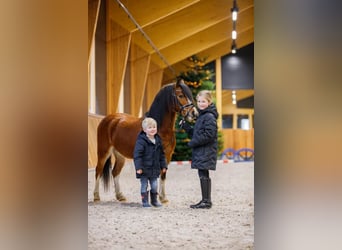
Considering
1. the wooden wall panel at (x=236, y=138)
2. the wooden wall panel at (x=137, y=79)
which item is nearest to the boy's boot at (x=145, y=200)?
the wooden wall panel at (x=137, y=79)

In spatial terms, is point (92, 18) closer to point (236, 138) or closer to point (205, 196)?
point (205, 196)

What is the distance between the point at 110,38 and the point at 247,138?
6710 mm

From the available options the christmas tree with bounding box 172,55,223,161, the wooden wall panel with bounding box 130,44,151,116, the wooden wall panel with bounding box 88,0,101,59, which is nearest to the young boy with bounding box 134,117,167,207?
the wooden wall panel with bounding box 88,0,101,59

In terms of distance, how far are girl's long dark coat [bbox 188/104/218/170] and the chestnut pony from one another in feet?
0.60

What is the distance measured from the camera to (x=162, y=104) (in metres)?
3.19

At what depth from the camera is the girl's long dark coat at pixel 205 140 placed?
293 cm

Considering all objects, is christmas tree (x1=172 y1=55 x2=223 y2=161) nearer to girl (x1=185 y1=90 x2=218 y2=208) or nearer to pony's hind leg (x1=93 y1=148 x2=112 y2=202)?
pony's hind leg (x1=93 y1=148 x2=112 y2=202)

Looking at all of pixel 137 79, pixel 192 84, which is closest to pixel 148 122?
pixel 137 79

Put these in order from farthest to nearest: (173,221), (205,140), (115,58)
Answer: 1. (115,58)
2. (205,140)
3. (173,221)

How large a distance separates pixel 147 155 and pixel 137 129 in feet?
0.96

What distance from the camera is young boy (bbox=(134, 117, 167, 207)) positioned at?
297 centimetres

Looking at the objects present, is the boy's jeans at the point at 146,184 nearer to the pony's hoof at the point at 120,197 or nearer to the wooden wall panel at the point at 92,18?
the pony's hoof at the point at 120,197
